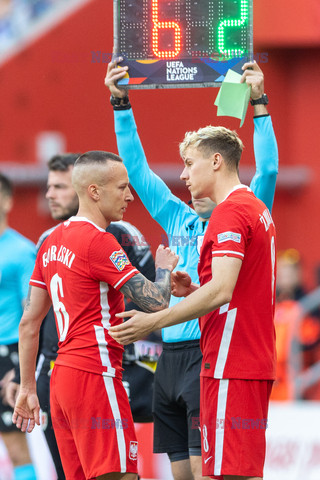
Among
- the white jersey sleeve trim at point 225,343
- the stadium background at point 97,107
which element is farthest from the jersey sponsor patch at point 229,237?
the stadium background at point 97,107

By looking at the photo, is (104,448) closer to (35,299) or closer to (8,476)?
(35,299)

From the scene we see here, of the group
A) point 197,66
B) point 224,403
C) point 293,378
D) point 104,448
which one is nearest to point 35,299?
point 104,448

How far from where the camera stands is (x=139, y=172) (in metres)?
5.05

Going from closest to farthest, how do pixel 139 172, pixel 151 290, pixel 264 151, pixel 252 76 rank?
pixel 151 290, pixel 252 76, pixel 264 151, pixel 139 172

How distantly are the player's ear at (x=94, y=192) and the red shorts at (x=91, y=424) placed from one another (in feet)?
2.74

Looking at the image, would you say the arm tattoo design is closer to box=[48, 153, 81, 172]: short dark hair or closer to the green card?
the green card

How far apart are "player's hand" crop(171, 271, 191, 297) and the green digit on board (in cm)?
115

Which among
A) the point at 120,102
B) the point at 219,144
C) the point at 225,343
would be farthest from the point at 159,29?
the point at 225,343

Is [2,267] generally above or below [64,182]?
below

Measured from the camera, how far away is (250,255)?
3881mm

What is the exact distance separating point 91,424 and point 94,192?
3.64 feet

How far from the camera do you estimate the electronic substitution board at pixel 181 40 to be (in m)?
4.30

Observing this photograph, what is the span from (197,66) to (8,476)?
4394mm

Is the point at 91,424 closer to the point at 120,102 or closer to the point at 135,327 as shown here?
the point at 135,327
